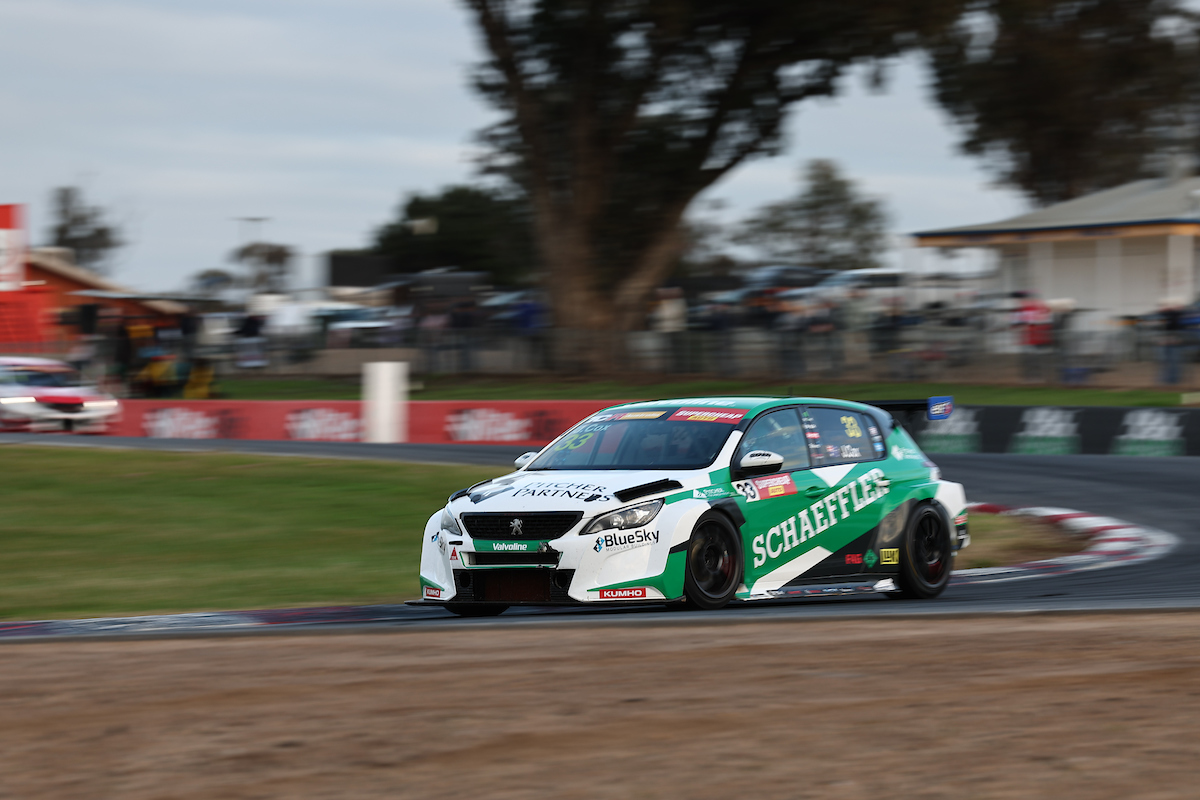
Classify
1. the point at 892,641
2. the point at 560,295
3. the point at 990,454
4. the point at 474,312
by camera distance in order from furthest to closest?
the point at 474,312
the point at 560,295
the point at 990,454
the point at 892,641

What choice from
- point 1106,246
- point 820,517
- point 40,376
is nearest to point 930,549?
point 820,517

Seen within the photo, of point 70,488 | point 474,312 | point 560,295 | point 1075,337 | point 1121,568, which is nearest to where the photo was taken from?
point 1121,568

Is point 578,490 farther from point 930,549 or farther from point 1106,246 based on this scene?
point 1106,246

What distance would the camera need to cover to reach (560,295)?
3167 centimetres

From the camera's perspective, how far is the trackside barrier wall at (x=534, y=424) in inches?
770

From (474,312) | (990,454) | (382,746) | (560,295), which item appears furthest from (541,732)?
(474,312)

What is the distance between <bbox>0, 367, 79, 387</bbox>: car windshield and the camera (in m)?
26.8

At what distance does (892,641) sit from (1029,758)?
78.5 inches

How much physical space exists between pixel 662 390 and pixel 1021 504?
1377 centimetres

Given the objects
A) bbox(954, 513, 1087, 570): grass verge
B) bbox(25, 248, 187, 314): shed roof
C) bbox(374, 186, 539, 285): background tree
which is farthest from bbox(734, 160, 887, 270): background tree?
bbox(954, 513, 1087, 570): grass verge

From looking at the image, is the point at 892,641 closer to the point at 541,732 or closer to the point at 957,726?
the point at 957,726

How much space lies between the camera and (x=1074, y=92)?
4372 cm

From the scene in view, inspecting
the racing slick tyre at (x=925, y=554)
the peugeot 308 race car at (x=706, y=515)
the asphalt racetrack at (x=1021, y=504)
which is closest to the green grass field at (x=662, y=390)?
the asphalt racetrack at (x=1021, y=504)

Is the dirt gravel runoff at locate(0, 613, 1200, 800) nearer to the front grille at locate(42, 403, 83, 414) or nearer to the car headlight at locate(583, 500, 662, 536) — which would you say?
the car headlight at locate(583, 500, 662, 536)
